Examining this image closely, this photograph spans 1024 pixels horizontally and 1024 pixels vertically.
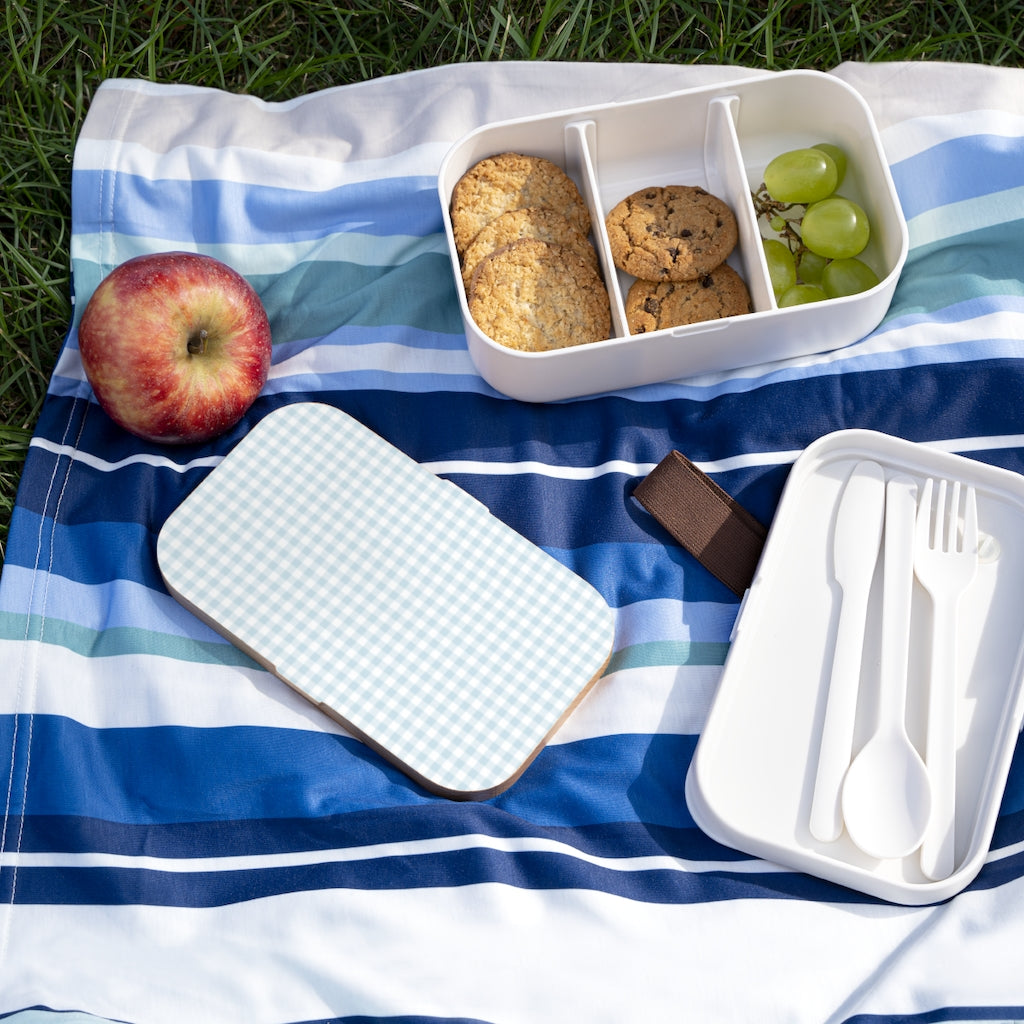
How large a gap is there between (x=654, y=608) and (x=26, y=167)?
83 centimetres

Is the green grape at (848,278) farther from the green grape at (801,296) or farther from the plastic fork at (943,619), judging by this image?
the plastic fork at (943,619)

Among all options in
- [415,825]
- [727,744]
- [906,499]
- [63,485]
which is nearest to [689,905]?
→ [727,744]

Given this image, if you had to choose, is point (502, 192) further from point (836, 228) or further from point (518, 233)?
point (836, 228)

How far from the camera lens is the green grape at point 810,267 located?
42.5 inches

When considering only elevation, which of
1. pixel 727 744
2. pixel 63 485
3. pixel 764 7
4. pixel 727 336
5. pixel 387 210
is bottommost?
pixel 727 744

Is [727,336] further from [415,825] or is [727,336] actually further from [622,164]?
[415,825]

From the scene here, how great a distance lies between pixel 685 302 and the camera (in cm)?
104

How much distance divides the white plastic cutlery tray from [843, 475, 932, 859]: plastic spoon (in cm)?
2

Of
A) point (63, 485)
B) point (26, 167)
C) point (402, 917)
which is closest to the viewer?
point (402, 917)

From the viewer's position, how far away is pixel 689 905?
942 mm

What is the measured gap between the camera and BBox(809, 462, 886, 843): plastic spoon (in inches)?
36.1

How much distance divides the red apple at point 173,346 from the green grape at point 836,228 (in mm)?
537

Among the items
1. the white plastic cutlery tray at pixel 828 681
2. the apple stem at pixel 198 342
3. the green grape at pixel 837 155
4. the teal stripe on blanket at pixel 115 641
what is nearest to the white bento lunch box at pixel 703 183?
the green grape at pixel 837 155

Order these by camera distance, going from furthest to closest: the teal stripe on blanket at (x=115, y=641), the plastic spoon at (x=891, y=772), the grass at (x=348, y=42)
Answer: the grass at (x=348, y=42)
the teal stripe on blanket at (x=115, y=641)
the plastic spoon at (x=891, y=772)
